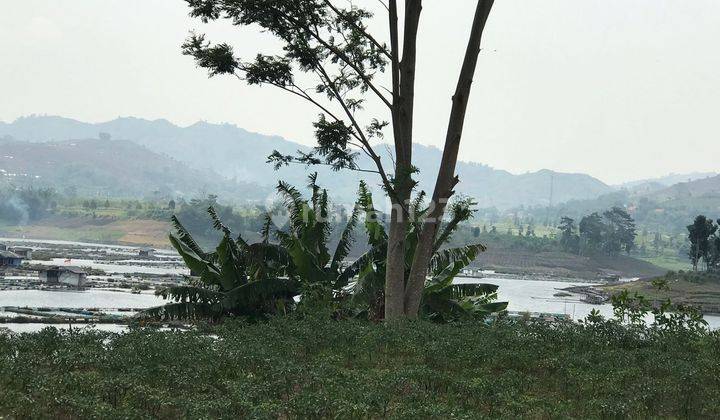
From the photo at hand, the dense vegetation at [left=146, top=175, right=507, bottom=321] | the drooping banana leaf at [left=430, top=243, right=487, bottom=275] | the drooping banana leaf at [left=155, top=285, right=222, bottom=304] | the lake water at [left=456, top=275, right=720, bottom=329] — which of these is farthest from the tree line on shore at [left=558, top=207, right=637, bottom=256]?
the drooping banana leaf at [left=155, top=285, right=222, bottom=304]

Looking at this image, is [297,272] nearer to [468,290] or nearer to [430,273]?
[430,273]

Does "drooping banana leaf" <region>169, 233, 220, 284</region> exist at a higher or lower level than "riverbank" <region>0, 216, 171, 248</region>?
higher

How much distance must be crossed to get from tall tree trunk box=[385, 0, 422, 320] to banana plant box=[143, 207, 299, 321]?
13.8 ft

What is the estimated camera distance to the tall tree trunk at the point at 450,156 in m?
12.9

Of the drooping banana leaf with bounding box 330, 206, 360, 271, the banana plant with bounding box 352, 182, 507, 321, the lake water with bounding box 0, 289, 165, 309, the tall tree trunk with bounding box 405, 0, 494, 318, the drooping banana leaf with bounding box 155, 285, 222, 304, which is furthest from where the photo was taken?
the lake water with bounding box 0, 289, 165, 309

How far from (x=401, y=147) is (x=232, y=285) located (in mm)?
5933

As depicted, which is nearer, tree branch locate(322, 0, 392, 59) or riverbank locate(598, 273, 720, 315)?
tree branch locate(322, 0, 392, 59)

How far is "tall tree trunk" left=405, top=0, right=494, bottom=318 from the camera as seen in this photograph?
1291 cm

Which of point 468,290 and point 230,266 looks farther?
point 468,290

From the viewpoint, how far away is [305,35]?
14492 millimetres

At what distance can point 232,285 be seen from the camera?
17.8 metres

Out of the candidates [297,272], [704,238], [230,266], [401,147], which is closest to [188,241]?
[230,266]

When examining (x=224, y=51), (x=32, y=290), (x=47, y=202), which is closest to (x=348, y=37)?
→ (x=224, y=51)

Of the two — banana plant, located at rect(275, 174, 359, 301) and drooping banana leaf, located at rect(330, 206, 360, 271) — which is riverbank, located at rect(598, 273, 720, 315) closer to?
drooping banana leaf, located at rect(330, 206, 360, 271)
